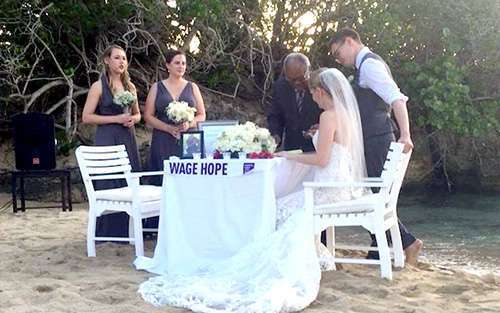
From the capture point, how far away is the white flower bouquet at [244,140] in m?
4.34

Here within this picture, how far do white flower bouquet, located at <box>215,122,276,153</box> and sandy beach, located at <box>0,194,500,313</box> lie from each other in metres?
0.92

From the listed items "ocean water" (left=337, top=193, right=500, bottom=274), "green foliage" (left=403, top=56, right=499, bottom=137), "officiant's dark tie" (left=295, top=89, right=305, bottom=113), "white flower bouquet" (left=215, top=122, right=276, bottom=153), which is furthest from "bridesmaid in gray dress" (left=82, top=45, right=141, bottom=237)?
"green foliage" (left=403, top=56, right=499, bottom=137)

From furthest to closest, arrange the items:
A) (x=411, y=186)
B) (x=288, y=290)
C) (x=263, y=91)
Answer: (x=411, y=186) → (x=263, y=91) → (x=288, y=290)

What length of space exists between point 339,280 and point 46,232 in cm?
336

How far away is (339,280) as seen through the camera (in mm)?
4230

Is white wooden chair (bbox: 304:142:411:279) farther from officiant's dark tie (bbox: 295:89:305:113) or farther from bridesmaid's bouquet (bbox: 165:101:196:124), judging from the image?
bridesmaid's bouquet (bbox: 165:101:196:124)

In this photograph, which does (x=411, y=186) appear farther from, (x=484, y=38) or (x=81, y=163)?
(x=81, y=163)

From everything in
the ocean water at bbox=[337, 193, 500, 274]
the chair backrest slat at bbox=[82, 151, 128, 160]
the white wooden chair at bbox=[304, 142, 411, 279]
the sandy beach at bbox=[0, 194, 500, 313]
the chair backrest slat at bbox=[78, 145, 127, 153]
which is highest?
the chair backrest slat at bbox=[78, 145, 127, 153]

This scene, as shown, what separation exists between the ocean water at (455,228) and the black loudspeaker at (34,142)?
368 centimetres

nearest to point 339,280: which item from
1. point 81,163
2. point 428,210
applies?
point 81,163

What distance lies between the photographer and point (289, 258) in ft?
12.8

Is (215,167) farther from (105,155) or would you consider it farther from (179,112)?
(105,155)

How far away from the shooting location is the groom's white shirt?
15.4 ft

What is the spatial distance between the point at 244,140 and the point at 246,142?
0.7 inches
